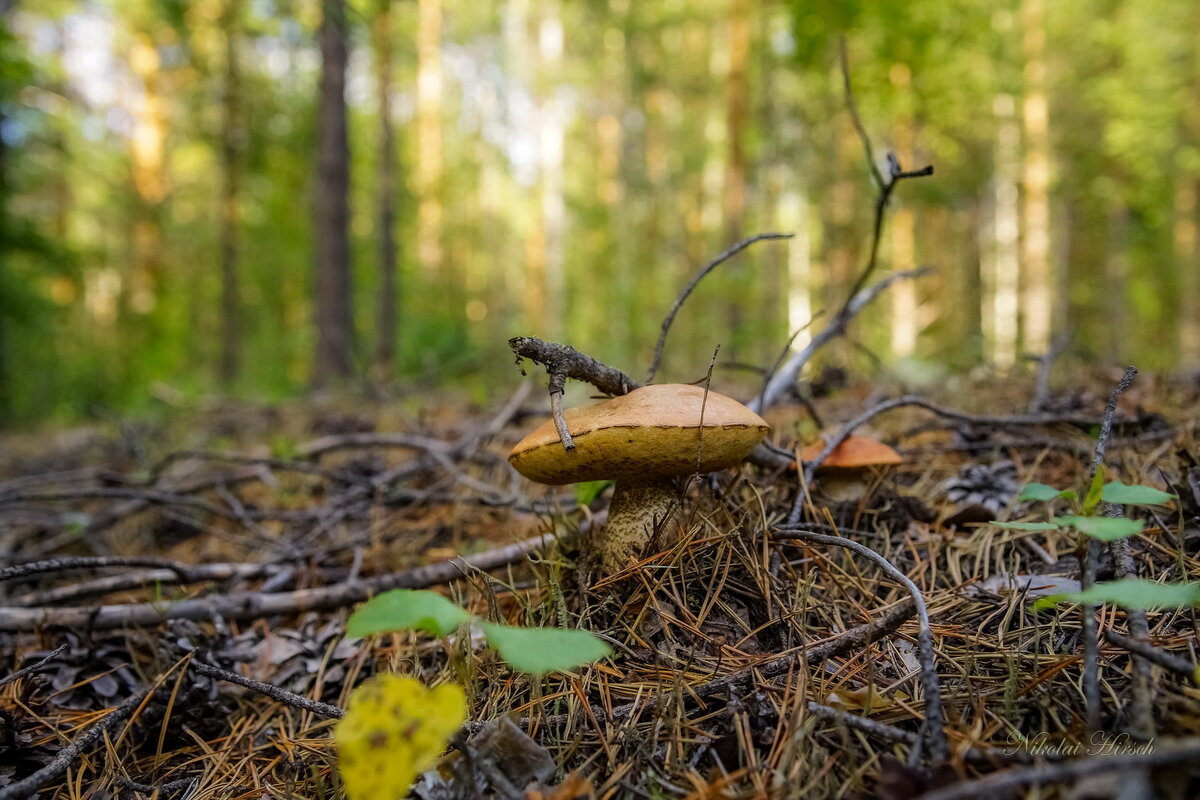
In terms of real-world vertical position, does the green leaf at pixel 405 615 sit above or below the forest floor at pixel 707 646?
above

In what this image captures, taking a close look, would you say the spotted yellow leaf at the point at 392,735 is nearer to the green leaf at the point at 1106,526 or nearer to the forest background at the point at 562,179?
the green leaf at the point at 1106,526

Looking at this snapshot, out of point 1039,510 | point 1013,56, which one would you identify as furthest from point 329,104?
point 1013,56

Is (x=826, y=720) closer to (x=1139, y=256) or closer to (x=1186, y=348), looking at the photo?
(x=1186, y=348)

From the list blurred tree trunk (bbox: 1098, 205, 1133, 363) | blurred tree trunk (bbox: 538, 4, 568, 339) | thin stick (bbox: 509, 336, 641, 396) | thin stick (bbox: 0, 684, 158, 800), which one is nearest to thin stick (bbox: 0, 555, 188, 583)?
thin stick (bbox: 0, 684, 158, 800)

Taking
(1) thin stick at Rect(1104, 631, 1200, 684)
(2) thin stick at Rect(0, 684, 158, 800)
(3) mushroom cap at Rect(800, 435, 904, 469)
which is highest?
(3) mushroom cap at Rect(800, 435, 904, 469)

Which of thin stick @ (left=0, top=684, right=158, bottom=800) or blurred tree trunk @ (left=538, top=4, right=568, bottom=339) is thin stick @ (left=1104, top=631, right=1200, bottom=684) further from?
blurred tree trunk @ (left=538, top=4, right=568, bottom=339)

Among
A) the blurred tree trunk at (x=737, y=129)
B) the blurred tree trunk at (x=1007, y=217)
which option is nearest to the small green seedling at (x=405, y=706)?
the blurred tree trunk at (x=737, y=129)
